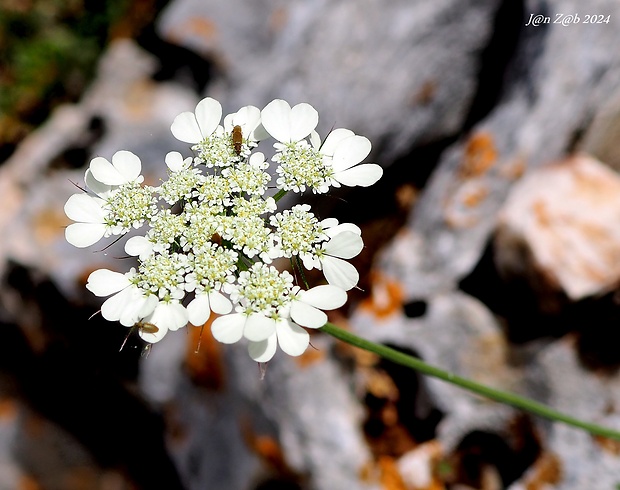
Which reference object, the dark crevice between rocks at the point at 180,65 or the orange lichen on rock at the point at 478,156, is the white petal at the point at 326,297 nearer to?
the orange lichen on rock at the point at 478,156

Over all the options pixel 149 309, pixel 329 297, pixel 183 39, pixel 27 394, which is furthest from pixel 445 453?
pixel 27 394

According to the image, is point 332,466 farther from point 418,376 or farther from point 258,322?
point 258,322

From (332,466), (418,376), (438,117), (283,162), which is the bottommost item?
(332,466)

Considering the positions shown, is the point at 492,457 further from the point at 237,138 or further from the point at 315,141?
the point at 237,138

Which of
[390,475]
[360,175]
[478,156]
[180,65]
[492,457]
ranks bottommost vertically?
[390,475]

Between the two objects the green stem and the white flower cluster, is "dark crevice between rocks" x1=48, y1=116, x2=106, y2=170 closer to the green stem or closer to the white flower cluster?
the white flower cluster

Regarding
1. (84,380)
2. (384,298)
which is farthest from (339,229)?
(84,380)
